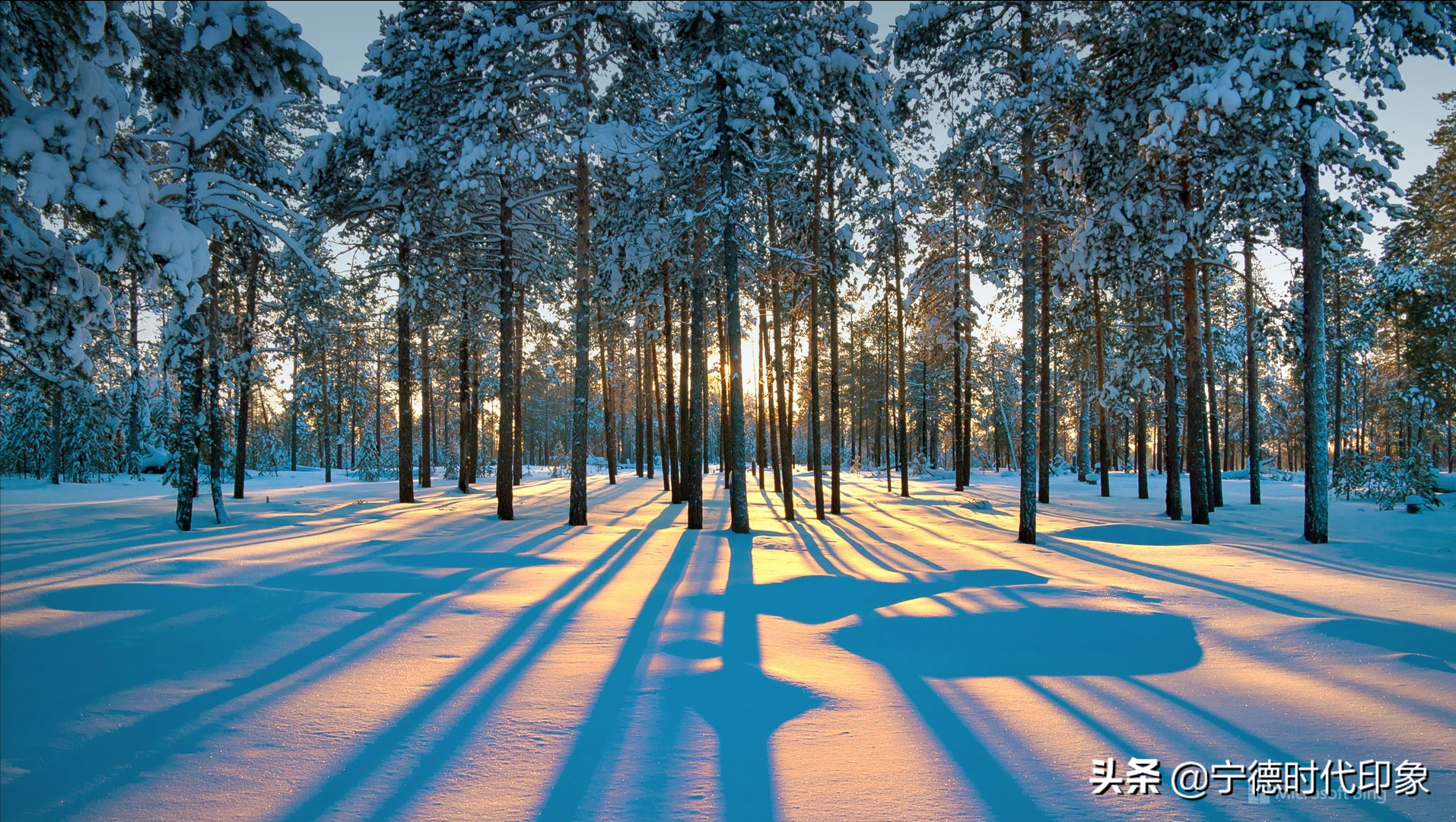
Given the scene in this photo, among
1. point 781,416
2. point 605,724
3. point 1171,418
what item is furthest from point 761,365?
point 605,724

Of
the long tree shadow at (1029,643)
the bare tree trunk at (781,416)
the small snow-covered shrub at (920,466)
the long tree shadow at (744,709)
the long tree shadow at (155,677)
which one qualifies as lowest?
the small snow-covered shrub at (920,466)

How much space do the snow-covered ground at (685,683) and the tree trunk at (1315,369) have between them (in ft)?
8.54

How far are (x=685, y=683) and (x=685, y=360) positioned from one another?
58.8 feet

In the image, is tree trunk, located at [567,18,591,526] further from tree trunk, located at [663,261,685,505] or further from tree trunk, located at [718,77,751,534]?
tree trunk, located at [663,261,685,505]

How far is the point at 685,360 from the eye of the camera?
22156mm

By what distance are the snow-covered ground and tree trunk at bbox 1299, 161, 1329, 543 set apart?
2.60 meters

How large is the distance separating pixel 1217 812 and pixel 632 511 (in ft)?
54.2

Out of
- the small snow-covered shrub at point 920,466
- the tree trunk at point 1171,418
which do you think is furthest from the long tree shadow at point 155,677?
the small snow-covered shrub at point 920,466

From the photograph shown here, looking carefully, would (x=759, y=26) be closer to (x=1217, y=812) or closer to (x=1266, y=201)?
(x=1266, y=201)

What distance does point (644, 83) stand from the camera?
49.6 feet

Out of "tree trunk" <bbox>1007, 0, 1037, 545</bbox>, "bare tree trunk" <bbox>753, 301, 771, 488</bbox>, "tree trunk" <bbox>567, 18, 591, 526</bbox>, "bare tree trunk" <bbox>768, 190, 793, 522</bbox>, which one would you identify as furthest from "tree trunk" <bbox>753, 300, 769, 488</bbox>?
"tree trunk" <bbox>1007, 0, 1037, 545</bbox>

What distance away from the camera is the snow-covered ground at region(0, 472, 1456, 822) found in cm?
315

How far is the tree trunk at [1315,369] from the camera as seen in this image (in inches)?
480

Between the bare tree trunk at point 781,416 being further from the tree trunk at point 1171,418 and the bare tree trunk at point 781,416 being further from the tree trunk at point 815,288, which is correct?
the tree trunk at point 1171,418
